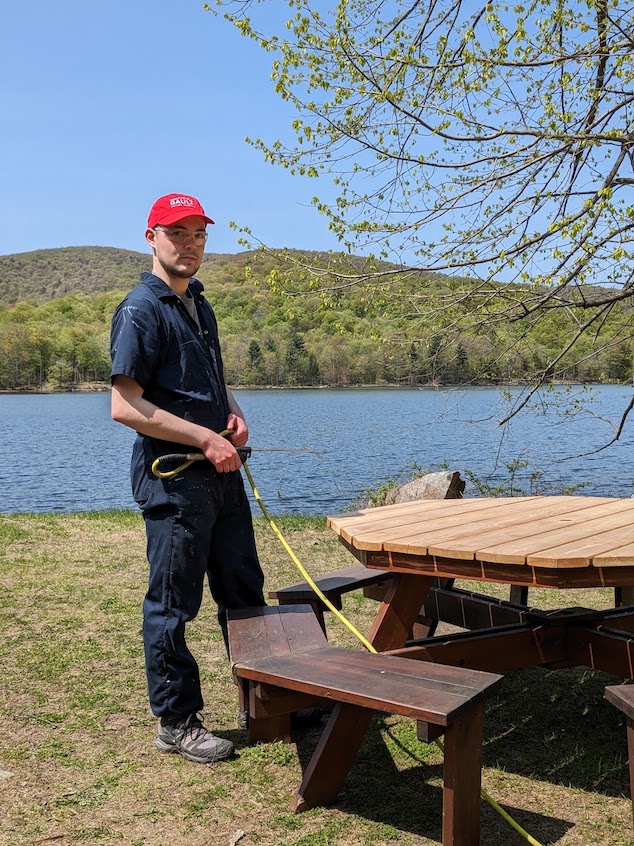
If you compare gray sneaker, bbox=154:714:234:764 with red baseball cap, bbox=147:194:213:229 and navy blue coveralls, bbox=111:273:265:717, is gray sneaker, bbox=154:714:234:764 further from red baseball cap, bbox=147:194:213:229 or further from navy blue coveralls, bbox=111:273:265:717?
red baseball cap, bbox=147:194:213:229

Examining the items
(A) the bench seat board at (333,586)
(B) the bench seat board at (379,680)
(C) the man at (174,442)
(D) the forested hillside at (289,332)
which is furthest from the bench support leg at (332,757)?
(D) the forested hillside at (289,332)

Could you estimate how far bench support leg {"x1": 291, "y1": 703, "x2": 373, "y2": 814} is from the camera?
2941 mm

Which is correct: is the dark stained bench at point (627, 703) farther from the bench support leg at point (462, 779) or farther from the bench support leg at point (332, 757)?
the bench support leg at point (332, 757)

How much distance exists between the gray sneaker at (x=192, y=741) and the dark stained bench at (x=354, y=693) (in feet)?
0.79

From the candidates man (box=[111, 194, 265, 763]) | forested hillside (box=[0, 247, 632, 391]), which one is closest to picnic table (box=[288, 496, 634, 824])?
man (box=[111, 194, 265, 763])

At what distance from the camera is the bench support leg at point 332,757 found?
2.94 meters

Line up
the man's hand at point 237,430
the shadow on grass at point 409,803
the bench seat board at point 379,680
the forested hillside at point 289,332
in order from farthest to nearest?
the forested hillside at point 289,332 → the man's hand at point 237,430 → the shadow on grass at point 409,803 → the bench seat board at point 379,680

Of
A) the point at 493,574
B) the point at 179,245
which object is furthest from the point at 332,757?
the point at 179,245

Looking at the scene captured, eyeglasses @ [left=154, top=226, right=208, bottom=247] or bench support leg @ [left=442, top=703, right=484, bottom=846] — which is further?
eyeglasses @ [left=154, top=226, right=208, bottom=247]

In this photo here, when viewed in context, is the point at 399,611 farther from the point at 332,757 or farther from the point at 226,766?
the point at 226,766

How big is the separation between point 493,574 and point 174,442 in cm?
138

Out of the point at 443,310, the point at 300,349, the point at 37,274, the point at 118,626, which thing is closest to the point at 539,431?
the point at 443,310

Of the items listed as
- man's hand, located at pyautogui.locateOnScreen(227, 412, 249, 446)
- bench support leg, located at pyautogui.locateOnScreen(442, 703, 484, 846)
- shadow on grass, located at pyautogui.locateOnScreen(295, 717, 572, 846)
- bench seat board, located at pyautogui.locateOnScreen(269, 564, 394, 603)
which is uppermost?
man's hand, located at pyautogui.locateOnScreen(227, 412, 249, 446)

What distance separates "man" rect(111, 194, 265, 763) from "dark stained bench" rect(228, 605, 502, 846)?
0.27m
